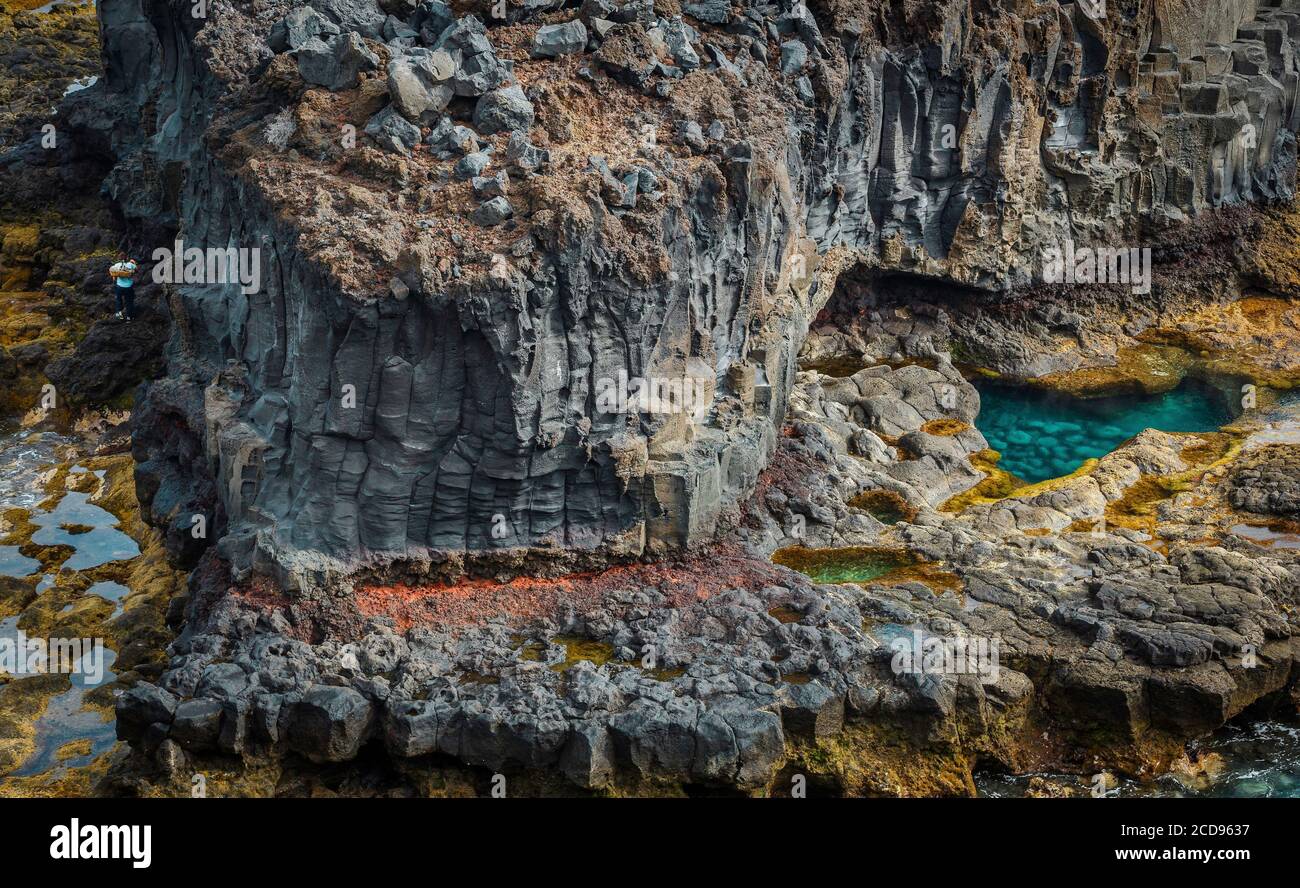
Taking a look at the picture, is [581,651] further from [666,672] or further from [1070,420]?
[1070,420]

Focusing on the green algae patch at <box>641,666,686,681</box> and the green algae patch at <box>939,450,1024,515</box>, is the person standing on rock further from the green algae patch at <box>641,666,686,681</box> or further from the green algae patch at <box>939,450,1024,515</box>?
the green algae patch at <box>939,450,1024,515</box>

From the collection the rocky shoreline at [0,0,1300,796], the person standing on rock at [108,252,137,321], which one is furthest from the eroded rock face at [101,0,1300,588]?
the person standing on rock at [108,252,137,321]

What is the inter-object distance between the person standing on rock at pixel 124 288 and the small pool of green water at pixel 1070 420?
19.2 metres

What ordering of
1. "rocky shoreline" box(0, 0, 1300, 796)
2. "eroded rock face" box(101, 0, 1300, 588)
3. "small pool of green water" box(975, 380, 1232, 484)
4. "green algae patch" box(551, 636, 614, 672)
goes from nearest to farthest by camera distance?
"rocky shoreline" box(0, 0, 1300, 796) < "green algae patch" box(551, 636, 614, 672) < "eroded rock face" box(101, 0, 1300, 588) < "small pool of green water" box(975, 380, 1232, 484)

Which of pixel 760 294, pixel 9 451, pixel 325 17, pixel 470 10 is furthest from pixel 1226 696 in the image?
pixel 9 451

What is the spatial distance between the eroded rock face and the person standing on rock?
9.20 feet

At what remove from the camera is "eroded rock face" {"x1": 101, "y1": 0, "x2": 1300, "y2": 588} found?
20.3 metres

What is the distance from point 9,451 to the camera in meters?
29.4

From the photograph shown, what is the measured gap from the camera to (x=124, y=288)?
102 feet

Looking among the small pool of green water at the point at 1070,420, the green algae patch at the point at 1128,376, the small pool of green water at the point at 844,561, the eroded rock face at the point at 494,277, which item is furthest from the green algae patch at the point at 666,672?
the green algae patch at the point at 1128,376

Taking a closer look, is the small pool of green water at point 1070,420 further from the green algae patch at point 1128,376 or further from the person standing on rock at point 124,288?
the person standing on rock at point 124,288

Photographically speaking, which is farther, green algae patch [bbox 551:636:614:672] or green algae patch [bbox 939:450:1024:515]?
green algae patch [bbox 939:450:1024:515]

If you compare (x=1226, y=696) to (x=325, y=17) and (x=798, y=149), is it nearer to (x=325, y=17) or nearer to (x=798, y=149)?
(x=798, y=149)

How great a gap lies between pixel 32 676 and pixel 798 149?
16332 mm
